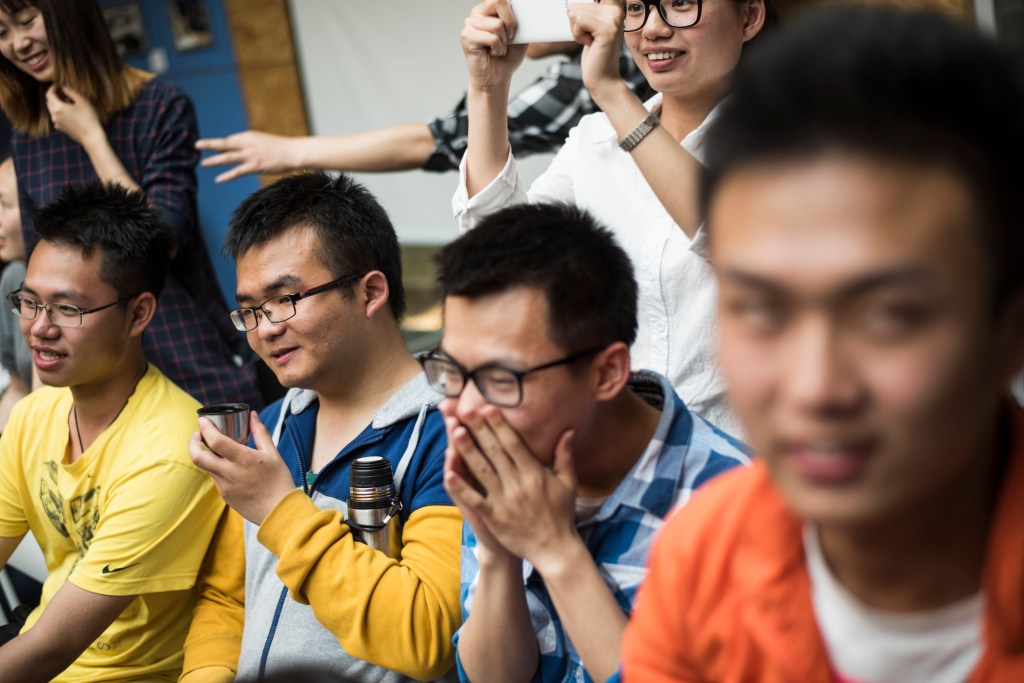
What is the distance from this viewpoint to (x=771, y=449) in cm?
78

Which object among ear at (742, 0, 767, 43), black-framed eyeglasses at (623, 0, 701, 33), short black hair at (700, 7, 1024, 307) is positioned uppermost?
short black hair at (700, 7, 1024, 307)

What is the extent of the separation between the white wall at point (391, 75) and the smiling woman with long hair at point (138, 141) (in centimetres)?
148

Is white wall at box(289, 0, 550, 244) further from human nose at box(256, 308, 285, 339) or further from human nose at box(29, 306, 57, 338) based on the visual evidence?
human nose at box(256, 308, 285, 339)

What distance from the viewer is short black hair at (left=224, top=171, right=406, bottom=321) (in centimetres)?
207

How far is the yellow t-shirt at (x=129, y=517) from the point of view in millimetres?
2062

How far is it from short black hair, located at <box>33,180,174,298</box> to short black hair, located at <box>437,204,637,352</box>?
1076 millimetres

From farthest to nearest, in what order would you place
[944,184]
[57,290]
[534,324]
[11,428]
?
Answer: 1. [11,428]
2. [57,290]
3. [534,324]
4. [944,184]

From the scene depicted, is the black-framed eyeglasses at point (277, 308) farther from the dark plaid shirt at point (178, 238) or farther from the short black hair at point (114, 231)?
the dark plaid shirt at point (178, 238)

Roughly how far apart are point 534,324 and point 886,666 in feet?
2.14

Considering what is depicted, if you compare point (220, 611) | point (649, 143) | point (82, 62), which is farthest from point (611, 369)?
point (82, 62)

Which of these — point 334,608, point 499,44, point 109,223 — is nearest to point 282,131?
point 109,223

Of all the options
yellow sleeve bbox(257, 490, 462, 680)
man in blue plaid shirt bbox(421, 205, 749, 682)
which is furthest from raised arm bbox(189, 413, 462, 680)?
man in blue plaid shirt bbox(421, 205, 749, 682)

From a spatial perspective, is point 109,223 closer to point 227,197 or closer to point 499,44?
point 499,44

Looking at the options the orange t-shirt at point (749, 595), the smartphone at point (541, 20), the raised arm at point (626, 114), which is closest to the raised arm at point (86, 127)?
the smartphone at point (541, 20)
